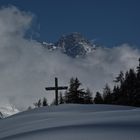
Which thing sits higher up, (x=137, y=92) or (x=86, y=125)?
(x=137, y=92)

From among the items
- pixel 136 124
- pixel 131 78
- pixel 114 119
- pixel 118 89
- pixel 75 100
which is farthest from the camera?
pixel 118 89

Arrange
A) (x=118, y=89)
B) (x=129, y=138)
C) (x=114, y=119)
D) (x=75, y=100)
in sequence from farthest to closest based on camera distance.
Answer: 1. (x=118, y=89)
2. (x=75, y=100)
3. (x=114, y=119)
4. (x=129, y=138)

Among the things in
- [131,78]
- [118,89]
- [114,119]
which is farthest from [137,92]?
[114,119]

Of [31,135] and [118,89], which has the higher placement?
[118,89]

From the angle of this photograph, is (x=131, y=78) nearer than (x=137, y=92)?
No

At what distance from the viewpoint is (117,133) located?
2426mm

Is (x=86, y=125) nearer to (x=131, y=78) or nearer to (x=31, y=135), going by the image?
(x=31, y=135)

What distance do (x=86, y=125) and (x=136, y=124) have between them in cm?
27

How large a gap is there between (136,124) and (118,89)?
3190 inches

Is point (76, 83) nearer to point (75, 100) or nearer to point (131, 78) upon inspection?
point (75, 100)

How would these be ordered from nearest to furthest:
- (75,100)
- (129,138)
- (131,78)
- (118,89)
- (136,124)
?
(129,138) → (136,124) → (75,100) → (131,78) → (118,89)

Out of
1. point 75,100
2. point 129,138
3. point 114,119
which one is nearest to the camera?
point 129,138

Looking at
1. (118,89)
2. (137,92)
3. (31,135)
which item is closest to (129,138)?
(31,135)

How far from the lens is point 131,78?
75938 millimetres
